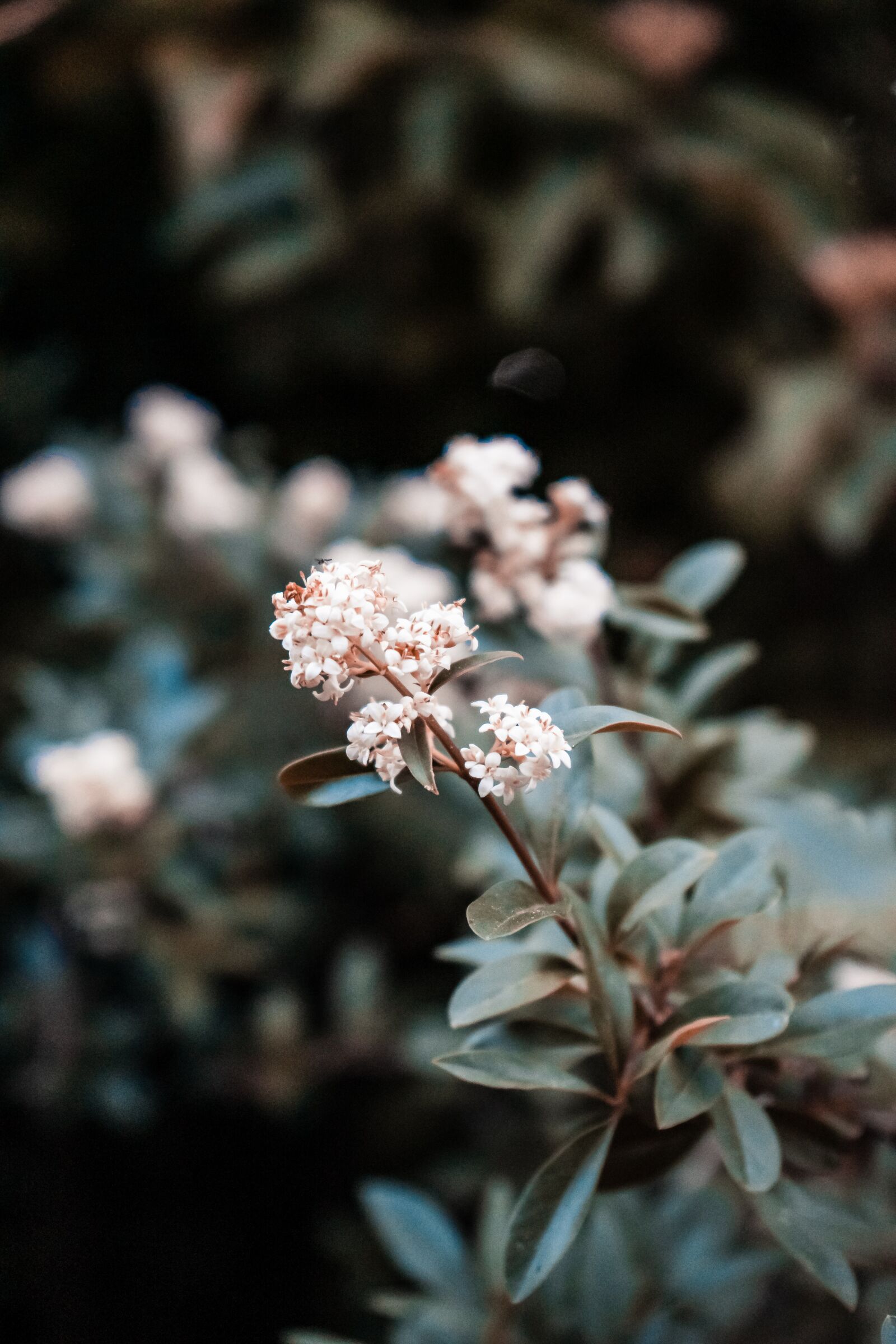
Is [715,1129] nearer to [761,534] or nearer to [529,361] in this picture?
[761,534]

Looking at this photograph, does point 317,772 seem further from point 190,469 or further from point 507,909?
point 190,469

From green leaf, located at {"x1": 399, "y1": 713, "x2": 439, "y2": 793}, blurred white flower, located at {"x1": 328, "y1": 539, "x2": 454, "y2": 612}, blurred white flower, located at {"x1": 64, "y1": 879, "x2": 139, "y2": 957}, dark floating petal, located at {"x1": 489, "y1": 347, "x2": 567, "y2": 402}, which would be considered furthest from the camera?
dark floating petal, located at {"x1": 489, "y1": 347, "x2": 567, "y2": 402}

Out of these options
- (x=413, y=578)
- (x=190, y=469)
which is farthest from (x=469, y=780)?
(x=190, y=469)

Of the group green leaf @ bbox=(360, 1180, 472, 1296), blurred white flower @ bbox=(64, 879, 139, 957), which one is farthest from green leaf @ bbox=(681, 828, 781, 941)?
blurred white flower @ bbox=(64, 879, 139, 957)

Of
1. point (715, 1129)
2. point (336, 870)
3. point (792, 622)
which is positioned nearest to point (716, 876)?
point (715, 1129)

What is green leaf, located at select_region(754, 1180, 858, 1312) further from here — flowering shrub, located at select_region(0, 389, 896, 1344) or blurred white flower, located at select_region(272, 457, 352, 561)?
blurred white flower, located at select_region(272, 457, 352, 561)

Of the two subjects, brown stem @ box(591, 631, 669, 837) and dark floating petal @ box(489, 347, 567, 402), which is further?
dark floating petal @ box(489, 347, 567, 402)

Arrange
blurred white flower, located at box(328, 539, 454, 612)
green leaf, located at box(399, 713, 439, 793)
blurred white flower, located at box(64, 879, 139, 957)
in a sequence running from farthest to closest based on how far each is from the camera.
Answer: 1. blurred white flower, located at box(64, 879, 139, 957)
2. blurred white flower, located at box(328, 539, 454, 612)
3. green leaf, located at box(399, 713, 439, 793)

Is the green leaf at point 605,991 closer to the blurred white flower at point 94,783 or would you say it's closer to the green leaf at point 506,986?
the green leaf at point 506,986
